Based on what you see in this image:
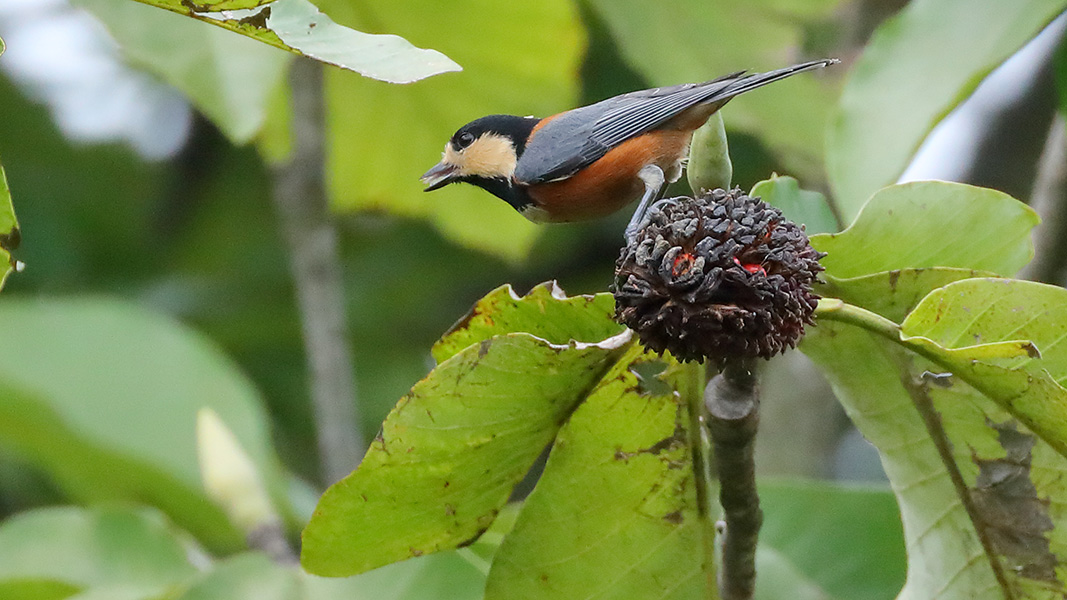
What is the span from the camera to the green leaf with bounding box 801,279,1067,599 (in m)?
1.05

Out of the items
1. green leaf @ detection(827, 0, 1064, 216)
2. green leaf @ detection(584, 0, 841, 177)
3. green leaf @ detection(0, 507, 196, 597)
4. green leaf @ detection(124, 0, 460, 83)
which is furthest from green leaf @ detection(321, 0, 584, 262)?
green leaf @ detection(124, 0, 460, 83)

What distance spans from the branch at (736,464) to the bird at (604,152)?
0.28m

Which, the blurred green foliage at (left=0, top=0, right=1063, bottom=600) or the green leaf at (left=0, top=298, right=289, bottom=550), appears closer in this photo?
the blurred green foliage at (left=0, top=0, right=1063, bottom=600)

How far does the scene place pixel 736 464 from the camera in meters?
1.14

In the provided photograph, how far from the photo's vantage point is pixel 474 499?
47.1 inches

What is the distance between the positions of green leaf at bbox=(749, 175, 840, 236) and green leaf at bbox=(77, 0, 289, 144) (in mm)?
665

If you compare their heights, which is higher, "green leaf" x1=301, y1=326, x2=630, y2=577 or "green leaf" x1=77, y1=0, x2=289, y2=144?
"green leaf" x1=77, y1=0, x2=289, y2=144

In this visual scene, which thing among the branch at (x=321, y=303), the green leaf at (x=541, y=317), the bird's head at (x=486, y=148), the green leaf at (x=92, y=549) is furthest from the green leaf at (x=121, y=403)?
the green leaf at (x=541, y=317)

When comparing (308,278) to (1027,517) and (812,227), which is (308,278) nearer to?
(812,227)

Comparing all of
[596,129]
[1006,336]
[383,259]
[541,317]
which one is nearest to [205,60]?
[596,129]

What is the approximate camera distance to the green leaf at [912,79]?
1501 millimetres

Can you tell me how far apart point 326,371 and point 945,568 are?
1449 mm

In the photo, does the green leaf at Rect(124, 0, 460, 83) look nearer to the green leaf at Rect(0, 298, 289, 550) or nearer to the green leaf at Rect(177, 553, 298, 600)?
the green leaf at Rect(177, 553, 298, 600)

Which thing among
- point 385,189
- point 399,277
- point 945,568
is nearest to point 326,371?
point 385,189
